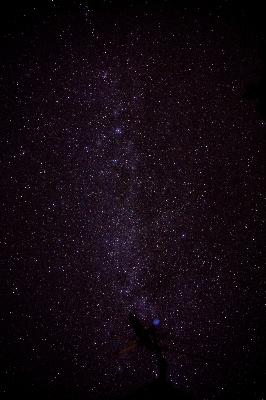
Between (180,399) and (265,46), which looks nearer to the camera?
(265,46)

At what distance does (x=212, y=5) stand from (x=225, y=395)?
10.1m

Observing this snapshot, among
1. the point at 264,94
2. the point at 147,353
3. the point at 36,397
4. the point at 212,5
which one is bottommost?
the point at 36,397

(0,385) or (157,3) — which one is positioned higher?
(157,3)

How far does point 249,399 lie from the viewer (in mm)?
7859

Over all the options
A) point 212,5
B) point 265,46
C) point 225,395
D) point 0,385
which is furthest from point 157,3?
point 225,395

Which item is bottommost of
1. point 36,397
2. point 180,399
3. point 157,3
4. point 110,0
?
point 36,397

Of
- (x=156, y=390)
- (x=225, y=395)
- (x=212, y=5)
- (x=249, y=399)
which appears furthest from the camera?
(x=225, y=395)

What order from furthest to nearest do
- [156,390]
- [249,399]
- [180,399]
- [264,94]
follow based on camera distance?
[249,399] < [156,390] < [180,399] < [264,94]

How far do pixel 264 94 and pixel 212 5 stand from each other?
4.43m

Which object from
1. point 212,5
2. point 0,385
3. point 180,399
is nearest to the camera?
point 180,399

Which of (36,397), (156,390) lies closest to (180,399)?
(156,390)

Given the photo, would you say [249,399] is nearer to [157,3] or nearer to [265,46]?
[265,46]

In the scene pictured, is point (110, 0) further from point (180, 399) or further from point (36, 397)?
point (36, 397)

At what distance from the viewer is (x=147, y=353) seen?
5.46m
